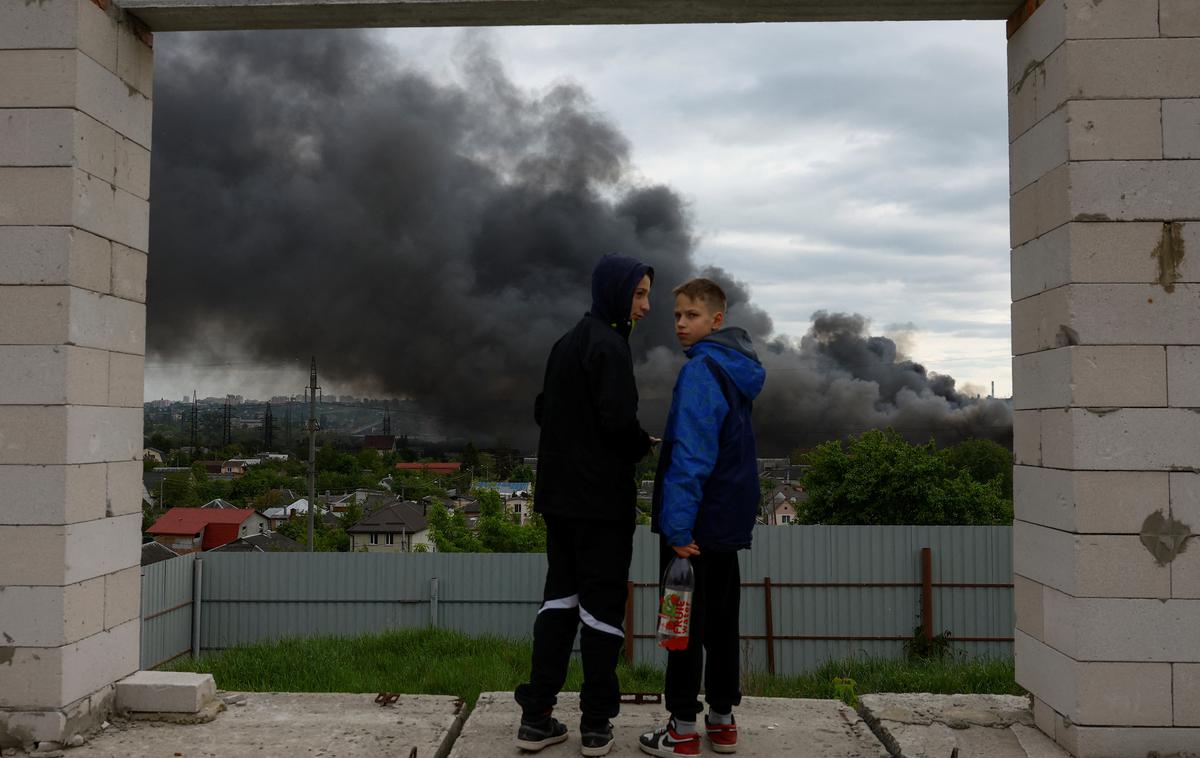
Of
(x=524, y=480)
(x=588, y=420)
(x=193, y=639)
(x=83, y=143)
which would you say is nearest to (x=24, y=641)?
(x=83, y=143)

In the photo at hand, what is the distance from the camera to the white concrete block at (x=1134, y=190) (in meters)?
3.32

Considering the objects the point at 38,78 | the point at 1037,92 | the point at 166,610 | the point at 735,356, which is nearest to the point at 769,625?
the point at 166,610

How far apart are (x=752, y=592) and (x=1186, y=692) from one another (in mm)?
15037

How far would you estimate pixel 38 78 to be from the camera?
3.63 m

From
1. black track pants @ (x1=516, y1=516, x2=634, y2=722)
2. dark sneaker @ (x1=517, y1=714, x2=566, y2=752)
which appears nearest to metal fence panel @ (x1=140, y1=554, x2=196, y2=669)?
dark sneaker @ (x1=517, y1=714, x2=566, y2=752)

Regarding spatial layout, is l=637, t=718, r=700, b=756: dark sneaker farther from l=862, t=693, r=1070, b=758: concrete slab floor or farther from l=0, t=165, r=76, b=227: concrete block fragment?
l=0, t=165, r=76, b=227: concrete block fragment

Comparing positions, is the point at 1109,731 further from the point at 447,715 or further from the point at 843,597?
the point at 843,597

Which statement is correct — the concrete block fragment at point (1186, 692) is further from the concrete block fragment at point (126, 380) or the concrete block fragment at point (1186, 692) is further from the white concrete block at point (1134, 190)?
the concrete block fragment at point (126, 380)

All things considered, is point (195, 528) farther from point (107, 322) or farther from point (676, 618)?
point (676, 618)

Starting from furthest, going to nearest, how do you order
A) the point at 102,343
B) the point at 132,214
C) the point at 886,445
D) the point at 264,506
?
the point at 264,506
the point at 886,445
the point at 132,214
the point at 102,343

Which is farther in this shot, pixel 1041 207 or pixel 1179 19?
pixel 1041 207

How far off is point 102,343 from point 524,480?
75001 mm

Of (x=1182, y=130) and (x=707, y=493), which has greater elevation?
(x=1182, y=130)

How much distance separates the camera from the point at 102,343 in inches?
149
